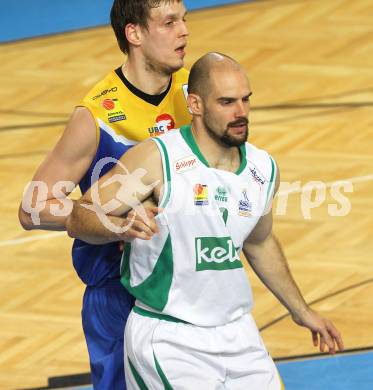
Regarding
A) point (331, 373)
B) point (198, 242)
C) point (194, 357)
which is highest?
point (198, 242)

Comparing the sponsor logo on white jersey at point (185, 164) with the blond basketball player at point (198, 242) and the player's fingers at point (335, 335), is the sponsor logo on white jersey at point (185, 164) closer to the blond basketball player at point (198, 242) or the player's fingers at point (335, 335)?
the blond basketball player at point (198, 242)

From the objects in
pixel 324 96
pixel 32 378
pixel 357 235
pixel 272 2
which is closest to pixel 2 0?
pixel 272 2

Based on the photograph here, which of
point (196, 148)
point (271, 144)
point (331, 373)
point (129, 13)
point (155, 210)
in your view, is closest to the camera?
point (155, 210)

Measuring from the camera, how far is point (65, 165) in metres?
5.65

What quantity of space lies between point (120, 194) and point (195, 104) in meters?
0.45

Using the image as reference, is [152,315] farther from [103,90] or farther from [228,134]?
[103,90]

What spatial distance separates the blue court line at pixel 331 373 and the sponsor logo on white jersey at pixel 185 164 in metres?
2.16

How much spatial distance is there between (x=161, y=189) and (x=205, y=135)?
290 mm

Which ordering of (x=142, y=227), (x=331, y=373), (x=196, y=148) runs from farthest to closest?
(x=331, y=373), (x=196, y=148), (x=142, y=227)

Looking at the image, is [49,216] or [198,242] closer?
[198,242]

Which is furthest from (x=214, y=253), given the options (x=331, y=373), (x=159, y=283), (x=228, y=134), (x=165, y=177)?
(x=331, y=373)

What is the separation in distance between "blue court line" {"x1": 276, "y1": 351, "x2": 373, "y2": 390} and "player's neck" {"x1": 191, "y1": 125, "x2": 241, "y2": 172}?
2.07 meters

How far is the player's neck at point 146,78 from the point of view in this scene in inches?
229

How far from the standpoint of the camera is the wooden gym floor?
7.93m
